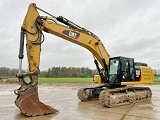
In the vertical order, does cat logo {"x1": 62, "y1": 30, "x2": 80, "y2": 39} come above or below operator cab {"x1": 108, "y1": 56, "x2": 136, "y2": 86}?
above

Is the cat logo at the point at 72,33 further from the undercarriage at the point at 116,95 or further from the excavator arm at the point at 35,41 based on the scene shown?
the undercarriage at the point at 116,95

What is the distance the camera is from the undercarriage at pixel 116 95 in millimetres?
10734

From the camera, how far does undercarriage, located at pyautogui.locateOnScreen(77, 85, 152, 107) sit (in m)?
10.7

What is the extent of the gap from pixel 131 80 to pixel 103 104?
2390 millimetres

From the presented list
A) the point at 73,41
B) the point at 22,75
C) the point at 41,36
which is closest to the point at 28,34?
the point at 41,36

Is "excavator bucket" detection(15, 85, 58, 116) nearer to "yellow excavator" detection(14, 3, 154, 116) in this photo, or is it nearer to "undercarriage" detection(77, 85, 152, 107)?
"yellow excavator" detection(14, 3, 154, 116)

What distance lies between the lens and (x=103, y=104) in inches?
423

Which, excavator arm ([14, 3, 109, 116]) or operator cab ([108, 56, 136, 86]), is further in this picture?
operator cab ([108, 56, 136, 86])

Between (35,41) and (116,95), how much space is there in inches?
187

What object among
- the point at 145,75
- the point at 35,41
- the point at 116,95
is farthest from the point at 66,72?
the point at 35,41

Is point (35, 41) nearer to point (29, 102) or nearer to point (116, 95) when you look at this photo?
point (29, 102)

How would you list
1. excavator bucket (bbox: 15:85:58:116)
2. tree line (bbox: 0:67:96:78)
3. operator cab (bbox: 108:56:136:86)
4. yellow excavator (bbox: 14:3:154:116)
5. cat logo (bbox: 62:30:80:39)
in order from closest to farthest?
excavator bucket (bbox: 15:85:58:116) < yellow excavator (bbox: 14:3:154:116) < cat logo (bbox: 62:30:80:39) < operator cab (bbox: 108:56:136:86) < tree line (bbox: 0:67:96:78)

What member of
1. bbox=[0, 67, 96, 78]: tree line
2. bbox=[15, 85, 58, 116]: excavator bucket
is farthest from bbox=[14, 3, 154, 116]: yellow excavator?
bbox=[0, 67, 96, 78]: tree line

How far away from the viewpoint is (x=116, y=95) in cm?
1126
